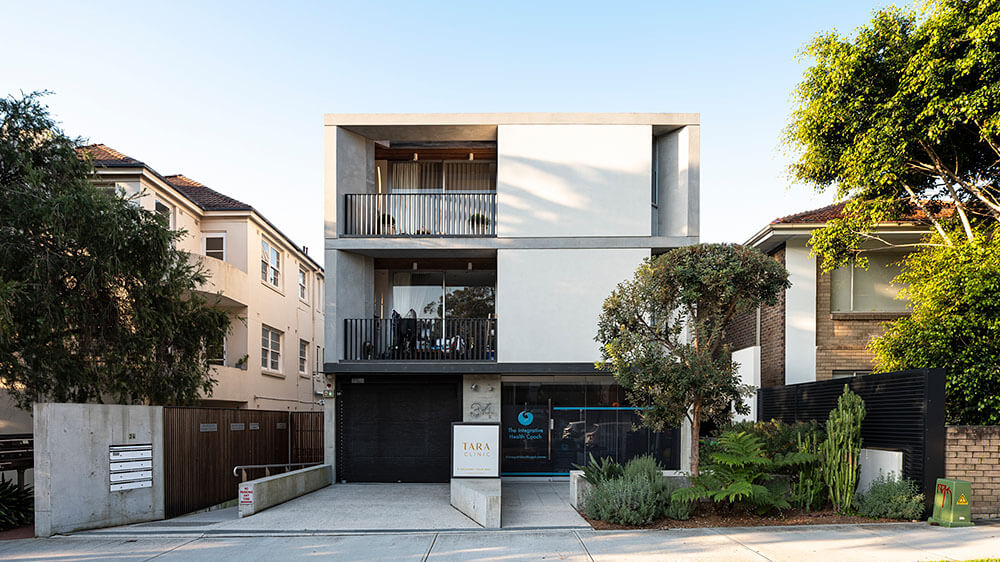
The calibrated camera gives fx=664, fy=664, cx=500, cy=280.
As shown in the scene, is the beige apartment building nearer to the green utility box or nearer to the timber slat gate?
the timber slat gate

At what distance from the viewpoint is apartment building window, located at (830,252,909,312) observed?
15.9 metres

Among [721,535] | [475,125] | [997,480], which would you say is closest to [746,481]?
[721,535]

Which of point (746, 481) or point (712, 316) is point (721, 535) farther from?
point (712, 316)

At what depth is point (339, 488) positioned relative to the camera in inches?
591

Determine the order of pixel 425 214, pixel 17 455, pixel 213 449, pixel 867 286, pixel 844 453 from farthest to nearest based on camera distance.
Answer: pixel 425 214, pixel 867 286, pixel 213 449, pixel 17 455, pixel 844 453

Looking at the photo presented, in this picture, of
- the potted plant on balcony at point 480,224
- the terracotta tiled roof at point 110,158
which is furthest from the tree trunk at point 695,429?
the terracotta tiled roof at point 110,158

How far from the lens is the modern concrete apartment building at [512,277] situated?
15.7m

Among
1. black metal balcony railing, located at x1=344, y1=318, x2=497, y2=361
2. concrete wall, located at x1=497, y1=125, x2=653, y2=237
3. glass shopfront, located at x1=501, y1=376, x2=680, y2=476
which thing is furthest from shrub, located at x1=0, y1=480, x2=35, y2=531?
concrete wall, located at x1=497, y1=125, x2=653, y2=237

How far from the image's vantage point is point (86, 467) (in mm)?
10312

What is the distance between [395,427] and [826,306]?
10.7m

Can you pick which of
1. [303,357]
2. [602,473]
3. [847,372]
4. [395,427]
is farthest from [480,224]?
[303,357]

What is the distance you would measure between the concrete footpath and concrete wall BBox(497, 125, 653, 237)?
7.75 metres

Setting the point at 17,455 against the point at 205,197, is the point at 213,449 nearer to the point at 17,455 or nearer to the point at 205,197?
the point at 17,455

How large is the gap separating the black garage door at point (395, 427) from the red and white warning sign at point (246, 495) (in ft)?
15.0
